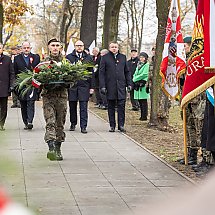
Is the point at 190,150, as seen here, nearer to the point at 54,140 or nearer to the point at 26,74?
the point at 54,140

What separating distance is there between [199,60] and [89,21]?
1696cm

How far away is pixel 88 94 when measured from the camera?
43.7ft

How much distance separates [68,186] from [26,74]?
281cm

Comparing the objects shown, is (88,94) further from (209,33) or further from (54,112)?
(209,33)

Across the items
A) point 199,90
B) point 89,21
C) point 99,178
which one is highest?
point 89,21

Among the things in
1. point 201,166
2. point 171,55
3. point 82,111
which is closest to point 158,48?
point 82,111

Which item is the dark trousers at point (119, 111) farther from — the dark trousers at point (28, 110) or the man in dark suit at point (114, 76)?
the dark trousers at point (28, 110)

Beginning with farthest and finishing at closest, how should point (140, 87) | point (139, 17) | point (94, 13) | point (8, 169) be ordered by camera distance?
point (139, 17) → point (94, 13) → point (140, 87) → point (8, 169)

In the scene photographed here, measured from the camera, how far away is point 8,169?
1095 millimetres

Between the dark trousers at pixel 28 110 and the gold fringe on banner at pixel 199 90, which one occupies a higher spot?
the gold fringe on banner at pixel 199 90

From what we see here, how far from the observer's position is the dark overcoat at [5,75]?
1365 cm

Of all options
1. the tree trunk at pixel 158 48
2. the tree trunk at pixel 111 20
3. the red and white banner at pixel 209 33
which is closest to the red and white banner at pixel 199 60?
the red and white banner at pixel 209 33

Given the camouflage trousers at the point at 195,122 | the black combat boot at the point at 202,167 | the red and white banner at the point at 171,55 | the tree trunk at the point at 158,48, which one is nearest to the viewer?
the black combat boot at the point at 202,167

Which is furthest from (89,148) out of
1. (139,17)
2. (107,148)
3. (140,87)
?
(139,17)
